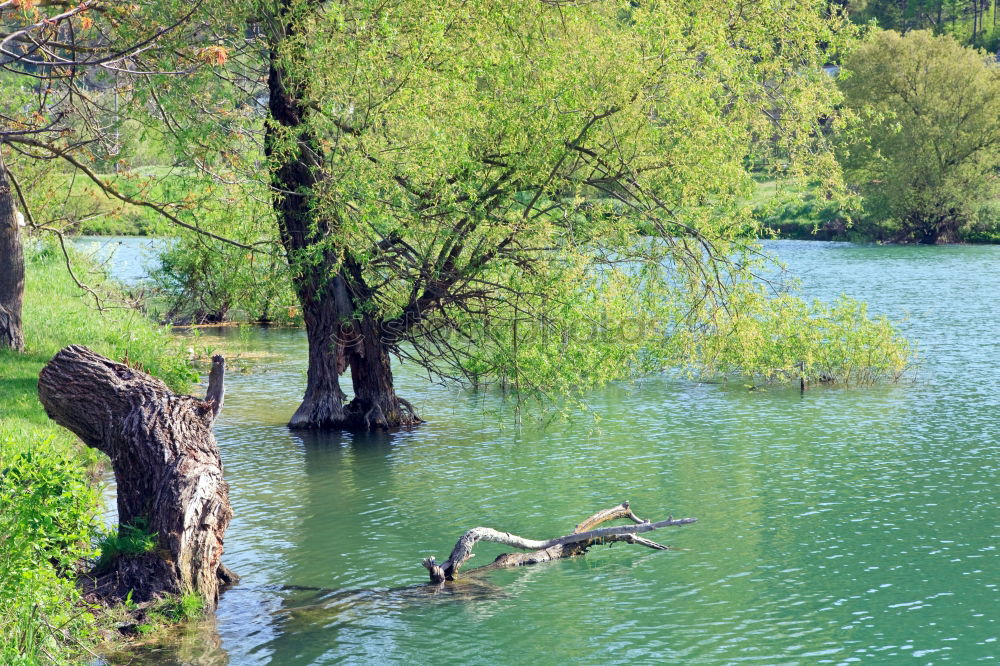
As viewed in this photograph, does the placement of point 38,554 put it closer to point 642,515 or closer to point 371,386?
point 642,515

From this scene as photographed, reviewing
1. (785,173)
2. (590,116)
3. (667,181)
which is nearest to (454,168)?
(590,116)

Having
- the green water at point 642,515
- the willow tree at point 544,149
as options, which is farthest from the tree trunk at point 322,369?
the willow tree at point 544,149

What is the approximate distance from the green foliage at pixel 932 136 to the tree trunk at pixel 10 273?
53026 millimetres

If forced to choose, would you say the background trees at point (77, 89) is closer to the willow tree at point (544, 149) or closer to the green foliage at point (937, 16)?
the willow tree at point (544, 149)

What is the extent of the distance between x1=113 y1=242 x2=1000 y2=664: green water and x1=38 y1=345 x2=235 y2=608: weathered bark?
2.38ft

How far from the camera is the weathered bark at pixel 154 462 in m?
11.3

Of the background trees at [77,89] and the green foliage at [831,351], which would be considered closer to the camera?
the background trees at [77,89]

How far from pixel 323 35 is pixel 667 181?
6149 millimetres

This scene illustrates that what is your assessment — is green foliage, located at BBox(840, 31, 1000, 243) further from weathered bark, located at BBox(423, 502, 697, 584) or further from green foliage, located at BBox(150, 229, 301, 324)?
weathered bark, located at BBox(423, 502, 697, 584)

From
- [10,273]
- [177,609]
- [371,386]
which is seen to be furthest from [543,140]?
[177,609]

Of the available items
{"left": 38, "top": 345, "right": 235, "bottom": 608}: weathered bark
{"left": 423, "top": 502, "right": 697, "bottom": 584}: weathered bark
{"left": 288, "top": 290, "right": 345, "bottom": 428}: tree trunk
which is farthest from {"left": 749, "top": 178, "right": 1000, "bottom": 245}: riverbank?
{"left": 38, "top": 345, "right": 235, "bottom": 608}: weathered bark

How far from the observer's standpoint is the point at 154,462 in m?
11.6

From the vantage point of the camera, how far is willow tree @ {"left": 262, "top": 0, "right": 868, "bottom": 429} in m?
17.4

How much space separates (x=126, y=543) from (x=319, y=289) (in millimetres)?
9199
